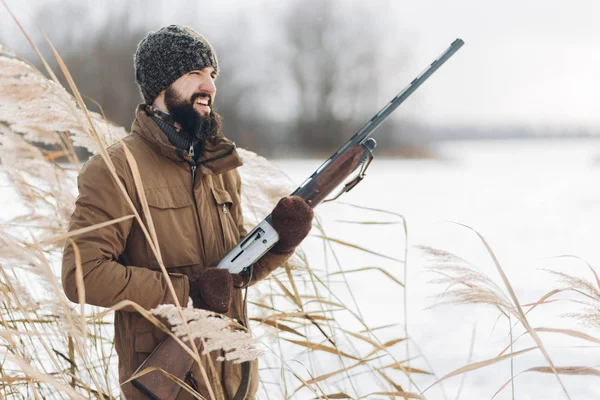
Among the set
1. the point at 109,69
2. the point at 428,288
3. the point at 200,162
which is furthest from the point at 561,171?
the point at 200,162

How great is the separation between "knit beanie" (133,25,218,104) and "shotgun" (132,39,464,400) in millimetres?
542

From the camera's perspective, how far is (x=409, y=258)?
624cm

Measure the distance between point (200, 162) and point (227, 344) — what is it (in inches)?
30.4

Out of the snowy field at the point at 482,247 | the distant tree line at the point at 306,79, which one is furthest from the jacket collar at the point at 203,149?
the distant tree line at the point at 306,79

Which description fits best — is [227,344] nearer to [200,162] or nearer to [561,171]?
[200,162]

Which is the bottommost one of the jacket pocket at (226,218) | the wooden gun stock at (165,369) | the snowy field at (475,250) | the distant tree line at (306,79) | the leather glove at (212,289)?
the wooden gun stock at (165,369)

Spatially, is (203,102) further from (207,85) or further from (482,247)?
(482,247)

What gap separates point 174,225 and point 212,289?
238 mm

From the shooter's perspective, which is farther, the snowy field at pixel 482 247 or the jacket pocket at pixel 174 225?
the snowy field at pixel 482 247

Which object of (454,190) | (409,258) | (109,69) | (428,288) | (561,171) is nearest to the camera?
(428,288)

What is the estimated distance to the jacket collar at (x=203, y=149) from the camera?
1834mm

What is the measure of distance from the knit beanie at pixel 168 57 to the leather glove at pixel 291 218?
0.53 m

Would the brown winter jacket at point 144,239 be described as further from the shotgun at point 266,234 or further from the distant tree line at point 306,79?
the distant tree line at point 306,79

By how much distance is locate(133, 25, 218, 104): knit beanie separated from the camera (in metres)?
1.89
